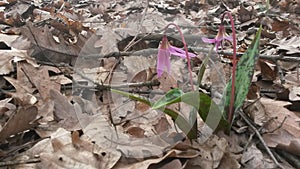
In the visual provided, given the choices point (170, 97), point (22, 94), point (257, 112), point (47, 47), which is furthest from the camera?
point (47, 47)

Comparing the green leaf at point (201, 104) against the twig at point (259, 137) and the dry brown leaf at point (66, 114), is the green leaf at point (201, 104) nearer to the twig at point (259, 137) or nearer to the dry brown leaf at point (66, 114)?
the twig at point (259, 137)

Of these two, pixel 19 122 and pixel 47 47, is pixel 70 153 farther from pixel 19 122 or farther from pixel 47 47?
pixel 47 47

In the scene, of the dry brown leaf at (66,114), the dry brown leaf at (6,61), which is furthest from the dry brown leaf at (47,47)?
the dry brown leaf at (66,114)

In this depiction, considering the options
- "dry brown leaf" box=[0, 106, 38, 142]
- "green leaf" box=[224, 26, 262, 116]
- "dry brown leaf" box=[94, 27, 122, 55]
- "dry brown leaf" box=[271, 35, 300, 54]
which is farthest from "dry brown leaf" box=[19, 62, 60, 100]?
"dry brown leaf" box=[271, 35, 300, 54]

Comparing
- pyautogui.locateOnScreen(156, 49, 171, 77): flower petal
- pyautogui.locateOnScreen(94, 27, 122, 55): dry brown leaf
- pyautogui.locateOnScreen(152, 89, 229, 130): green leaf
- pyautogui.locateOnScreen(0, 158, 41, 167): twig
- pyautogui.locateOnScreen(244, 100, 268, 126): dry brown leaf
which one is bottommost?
pyautogui.locateOnScreen(0, 158, 41, 167): twig

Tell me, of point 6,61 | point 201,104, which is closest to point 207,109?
point 201,104

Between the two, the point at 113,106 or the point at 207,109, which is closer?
the point at 207,109

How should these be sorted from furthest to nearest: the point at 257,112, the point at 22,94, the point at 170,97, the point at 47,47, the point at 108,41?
the point at 108,41, the point at 47,47, the point at 22,94, the point at 257,112, the point at 170,97

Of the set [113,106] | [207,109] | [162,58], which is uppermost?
[162,58]

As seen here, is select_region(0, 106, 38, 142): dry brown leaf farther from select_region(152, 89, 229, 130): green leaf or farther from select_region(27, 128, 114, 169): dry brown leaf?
select_region(152, 89, 229, 130): green leaf
